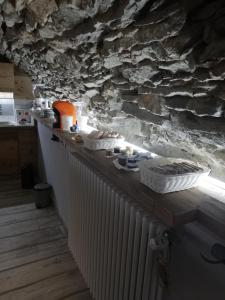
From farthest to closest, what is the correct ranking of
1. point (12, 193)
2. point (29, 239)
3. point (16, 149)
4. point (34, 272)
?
point (16, 149)
point (12, 193)
point (29, 239)
point (34, 272)

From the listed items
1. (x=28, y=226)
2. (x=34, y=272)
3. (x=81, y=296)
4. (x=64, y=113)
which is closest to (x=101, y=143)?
(x=64, y=113)

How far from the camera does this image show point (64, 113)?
6.75 ft

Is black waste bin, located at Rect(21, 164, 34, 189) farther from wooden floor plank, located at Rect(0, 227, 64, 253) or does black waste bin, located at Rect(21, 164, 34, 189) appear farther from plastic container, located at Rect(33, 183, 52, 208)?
wooden floor plank, located at Rect(0, 227, 64, 253)

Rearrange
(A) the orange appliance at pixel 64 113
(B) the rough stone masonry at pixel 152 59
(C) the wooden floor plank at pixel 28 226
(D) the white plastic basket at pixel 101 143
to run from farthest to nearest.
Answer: (C) the wooden floor plank at pixel 28 226 → (A) the orange appliance at pixel 64 113 → (D) the white plastic basket at pixel 101 143 → (B) the rough stone masonry at pixel 152 59

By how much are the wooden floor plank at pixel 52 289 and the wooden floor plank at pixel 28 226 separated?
2.59ft

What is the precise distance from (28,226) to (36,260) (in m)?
0.60

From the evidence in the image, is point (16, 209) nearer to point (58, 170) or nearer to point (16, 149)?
point (58, 170)

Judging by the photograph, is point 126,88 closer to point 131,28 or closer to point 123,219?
point 131,28

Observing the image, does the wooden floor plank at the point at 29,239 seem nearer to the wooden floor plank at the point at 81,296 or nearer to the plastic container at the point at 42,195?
the plastic container at the point at 42,195

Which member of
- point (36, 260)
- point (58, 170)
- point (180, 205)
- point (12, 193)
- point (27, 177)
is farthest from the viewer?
point (27, 177)

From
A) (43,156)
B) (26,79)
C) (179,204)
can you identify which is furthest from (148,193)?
(26,79)

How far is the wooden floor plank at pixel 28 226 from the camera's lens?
250 centimetres

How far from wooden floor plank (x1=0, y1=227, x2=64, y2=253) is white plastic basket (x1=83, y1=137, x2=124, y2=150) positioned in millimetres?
1406

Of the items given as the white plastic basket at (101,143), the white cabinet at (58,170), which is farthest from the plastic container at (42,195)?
the white plastic basket at (101,143)
